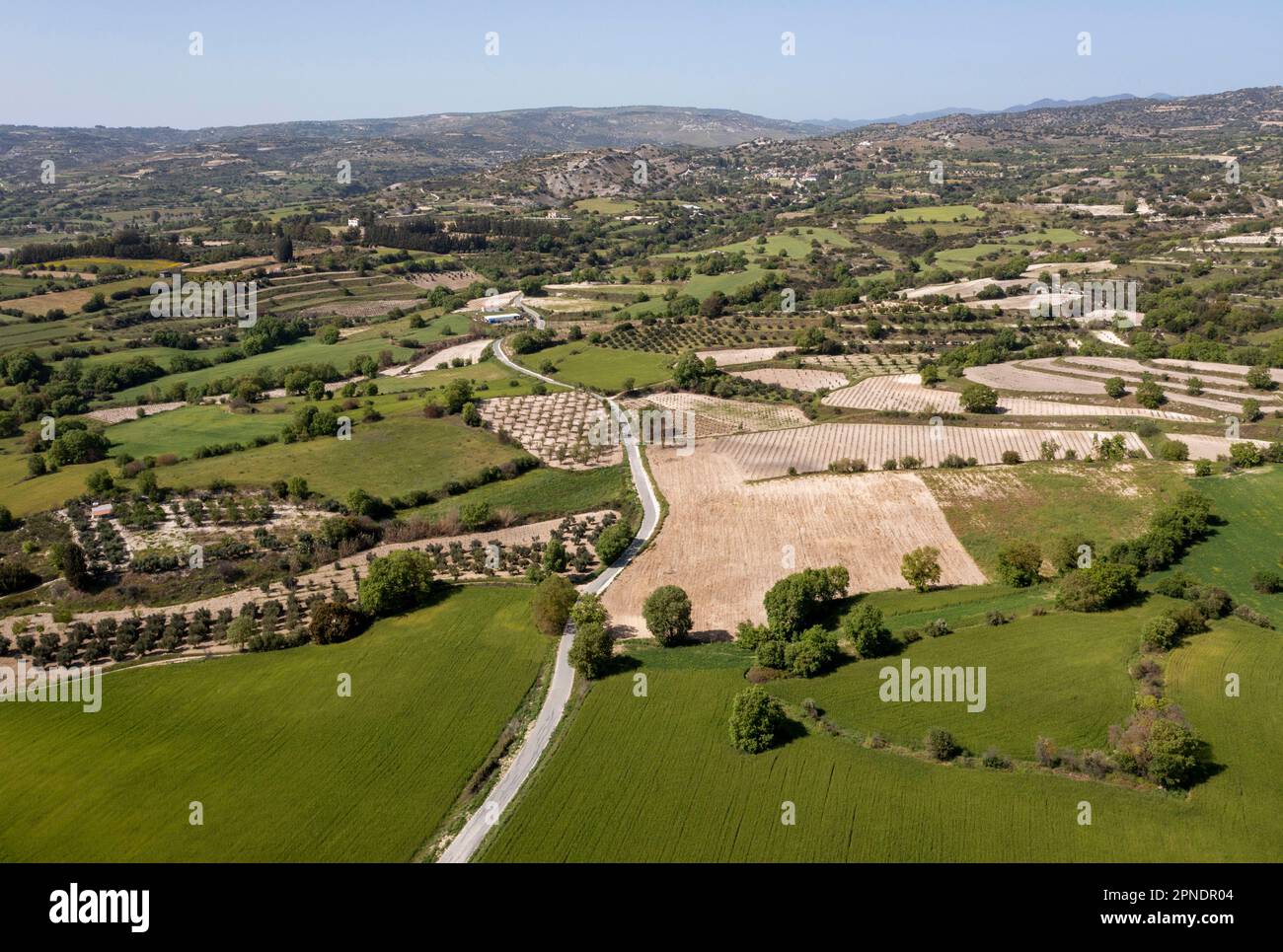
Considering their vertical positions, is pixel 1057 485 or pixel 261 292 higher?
pixel 261 292

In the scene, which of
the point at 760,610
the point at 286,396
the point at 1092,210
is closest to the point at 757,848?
the point at 760,610

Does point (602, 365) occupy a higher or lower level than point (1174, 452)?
higher

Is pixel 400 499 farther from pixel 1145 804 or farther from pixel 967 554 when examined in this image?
pixel 1145 804

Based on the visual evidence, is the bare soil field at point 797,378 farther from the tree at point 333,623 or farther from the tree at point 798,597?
the tree at point 333,623

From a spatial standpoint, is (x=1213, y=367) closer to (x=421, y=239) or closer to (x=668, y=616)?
(x=668, y=616)

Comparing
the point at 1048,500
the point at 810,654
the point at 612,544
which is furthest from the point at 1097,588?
the point at 612,544

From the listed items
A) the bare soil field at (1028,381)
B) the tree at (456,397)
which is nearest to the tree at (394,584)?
the tree at (456,397)

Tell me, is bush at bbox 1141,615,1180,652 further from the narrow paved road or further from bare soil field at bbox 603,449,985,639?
the narrow paved road
